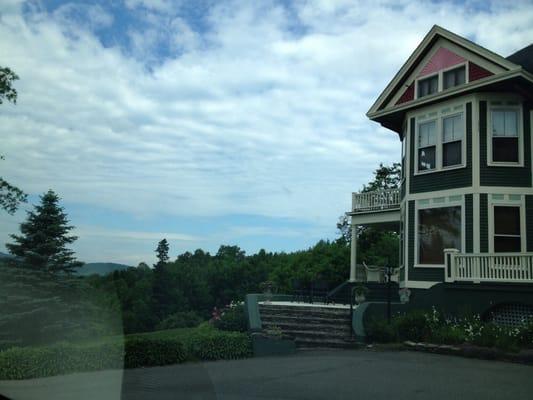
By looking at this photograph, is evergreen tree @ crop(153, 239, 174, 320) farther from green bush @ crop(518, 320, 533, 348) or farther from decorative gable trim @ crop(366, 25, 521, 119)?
green bush @ crop(518, 320, 533, 348)

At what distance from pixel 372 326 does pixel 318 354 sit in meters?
2.26

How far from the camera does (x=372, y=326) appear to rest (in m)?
14.2

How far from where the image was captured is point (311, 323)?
48.9 ft

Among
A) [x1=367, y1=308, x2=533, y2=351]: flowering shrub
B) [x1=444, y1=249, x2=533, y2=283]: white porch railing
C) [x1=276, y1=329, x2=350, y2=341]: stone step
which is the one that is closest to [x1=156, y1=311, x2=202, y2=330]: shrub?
[x1=276, y1=329, x2=350, y2=341]: stone step

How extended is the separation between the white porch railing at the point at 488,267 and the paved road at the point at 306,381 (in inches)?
156

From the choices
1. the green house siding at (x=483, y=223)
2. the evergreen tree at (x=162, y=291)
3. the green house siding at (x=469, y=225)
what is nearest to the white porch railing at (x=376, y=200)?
the green house siding at (x=469, y=225)

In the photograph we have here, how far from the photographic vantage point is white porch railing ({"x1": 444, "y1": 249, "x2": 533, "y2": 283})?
14289mm

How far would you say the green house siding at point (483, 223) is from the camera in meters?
16.8

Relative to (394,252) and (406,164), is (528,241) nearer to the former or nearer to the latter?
(406,164)

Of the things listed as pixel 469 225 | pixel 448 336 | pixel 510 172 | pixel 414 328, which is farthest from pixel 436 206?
pixel 448 336

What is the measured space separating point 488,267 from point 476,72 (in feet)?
21.2

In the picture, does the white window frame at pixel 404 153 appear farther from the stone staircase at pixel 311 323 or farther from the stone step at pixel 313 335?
the stone step at pixel 313 335

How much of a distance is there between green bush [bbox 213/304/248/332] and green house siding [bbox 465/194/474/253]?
23.8 ft

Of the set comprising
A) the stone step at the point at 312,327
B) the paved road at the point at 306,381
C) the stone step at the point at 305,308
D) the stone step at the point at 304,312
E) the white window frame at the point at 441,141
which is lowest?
the paved road at the point at 306,381
